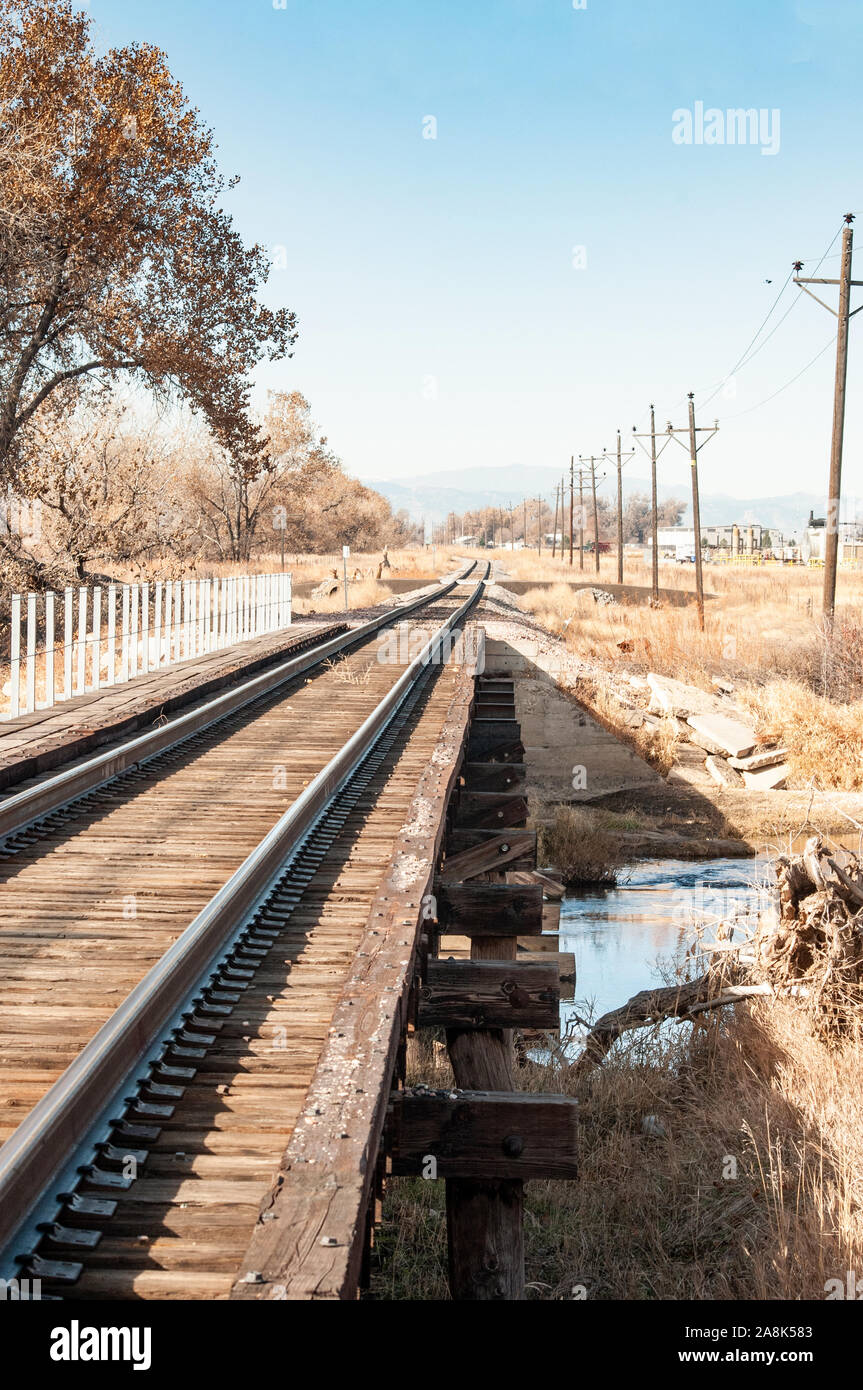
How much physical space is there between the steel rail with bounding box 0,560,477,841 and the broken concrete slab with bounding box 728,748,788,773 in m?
8.38

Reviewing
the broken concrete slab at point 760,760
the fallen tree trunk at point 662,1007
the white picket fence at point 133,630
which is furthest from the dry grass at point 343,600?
the fallen tree trunk at point 662,1007

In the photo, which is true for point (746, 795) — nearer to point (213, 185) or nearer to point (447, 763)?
point (447, 763)

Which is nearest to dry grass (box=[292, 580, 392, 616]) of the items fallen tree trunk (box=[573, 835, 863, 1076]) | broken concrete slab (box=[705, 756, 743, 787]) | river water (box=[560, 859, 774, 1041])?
broken concrete slab (box=[705, 756, 743, 787])

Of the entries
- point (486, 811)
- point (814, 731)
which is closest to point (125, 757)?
point (486, 811)

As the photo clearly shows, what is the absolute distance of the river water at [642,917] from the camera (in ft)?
42.8

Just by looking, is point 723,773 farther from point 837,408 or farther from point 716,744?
point 837,408

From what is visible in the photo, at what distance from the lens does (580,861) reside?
17.8 meters

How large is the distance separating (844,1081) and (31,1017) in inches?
228

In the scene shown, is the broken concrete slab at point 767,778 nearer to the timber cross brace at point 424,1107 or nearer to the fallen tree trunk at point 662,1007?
the fallen tree trunk at point 662,1007

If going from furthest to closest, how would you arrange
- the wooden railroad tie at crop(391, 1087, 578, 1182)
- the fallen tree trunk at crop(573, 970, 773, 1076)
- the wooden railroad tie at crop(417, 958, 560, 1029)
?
the fallen tree trunk at crop(573, 970, 773, 1076), the wooden railroad tie at crop(417, 958, 560, 1029), the wooden railroad tie at crop(391, 1087, 578, 1182)

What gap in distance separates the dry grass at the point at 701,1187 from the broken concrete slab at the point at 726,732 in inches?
470

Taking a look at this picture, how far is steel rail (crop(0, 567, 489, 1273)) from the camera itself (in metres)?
3.19

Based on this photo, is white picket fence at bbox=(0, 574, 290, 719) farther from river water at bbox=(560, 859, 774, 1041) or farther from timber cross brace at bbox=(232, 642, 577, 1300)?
river water at bbox=(560, 859, 774, 1041)

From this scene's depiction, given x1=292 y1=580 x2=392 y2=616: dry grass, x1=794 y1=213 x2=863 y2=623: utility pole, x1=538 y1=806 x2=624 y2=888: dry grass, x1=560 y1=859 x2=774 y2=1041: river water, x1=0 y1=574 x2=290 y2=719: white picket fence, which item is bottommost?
x1=560 y1=859 x2=774 y2=1041: river water
